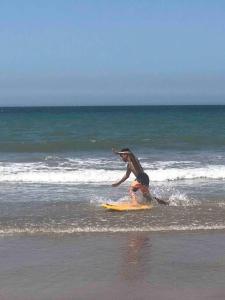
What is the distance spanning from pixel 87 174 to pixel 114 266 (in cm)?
1105

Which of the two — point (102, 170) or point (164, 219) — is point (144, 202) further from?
point (102, 170)

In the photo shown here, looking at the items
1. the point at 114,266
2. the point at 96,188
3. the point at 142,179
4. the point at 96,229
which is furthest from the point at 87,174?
the point at 114,266

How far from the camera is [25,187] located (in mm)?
16031

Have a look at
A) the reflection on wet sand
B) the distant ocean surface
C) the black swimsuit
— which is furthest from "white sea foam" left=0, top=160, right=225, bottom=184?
the reflection on wet sand

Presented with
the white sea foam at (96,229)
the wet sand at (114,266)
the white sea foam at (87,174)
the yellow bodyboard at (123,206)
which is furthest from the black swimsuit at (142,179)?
the white sea foam at (87,174)

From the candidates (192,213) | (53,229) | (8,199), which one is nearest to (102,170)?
(8,199)

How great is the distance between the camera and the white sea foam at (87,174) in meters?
18.0

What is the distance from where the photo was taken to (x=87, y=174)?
18953 mm

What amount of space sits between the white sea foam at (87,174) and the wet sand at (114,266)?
810 cm

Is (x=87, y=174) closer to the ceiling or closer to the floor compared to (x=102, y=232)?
closer to the floor

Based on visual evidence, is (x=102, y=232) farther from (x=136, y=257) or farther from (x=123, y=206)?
(x=123, y=206)

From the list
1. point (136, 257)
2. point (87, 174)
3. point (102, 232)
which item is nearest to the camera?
point (136, 257)

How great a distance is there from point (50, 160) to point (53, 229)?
13684 mm

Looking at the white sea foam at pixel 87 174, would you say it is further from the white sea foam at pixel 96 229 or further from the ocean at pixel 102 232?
the white sea foam at pixel 96 229
